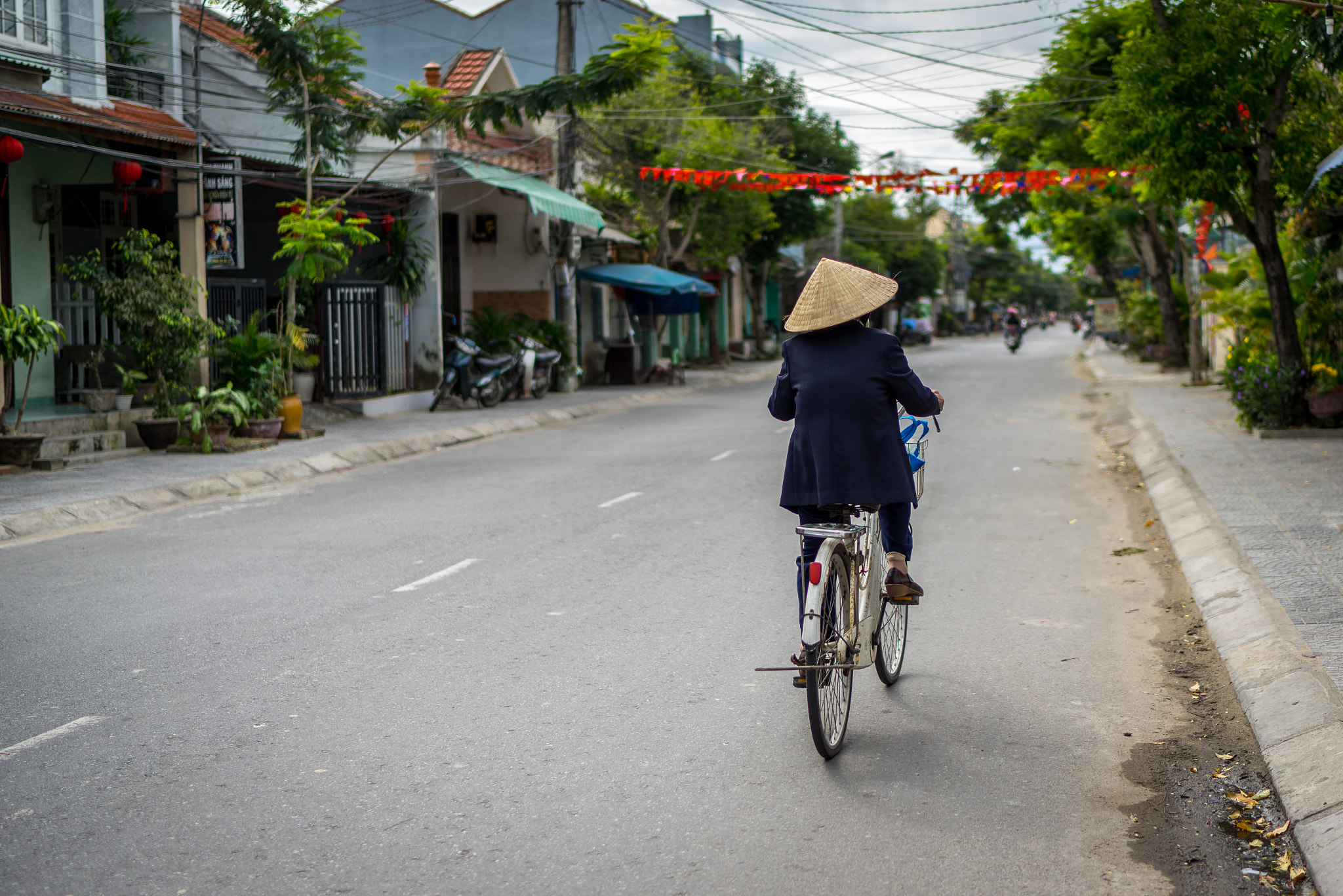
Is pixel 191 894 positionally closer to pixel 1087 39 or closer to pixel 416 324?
pixel 416 324

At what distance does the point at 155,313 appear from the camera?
14.6 m

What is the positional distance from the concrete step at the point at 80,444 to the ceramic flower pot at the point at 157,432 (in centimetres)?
23

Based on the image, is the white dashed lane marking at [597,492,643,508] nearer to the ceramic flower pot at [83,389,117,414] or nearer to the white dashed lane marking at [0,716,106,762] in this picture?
the white dashed lane marking at [0,716,106,762]

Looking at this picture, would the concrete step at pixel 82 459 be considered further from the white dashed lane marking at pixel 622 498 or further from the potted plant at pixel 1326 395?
the potted plant at pixel 1326 395

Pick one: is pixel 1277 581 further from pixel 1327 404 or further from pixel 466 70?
pixel 466 70

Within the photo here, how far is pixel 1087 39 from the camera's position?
71.0 ft

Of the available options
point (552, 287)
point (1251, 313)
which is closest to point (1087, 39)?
point (1251, 313)

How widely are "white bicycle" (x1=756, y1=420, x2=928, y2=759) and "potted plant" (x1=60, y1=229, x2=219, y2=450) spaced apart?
1160cm

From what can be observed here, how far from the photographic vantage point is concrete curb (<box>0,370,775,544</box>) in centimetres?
1029

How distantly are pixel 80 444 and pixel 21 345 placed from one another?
2034 millimetres

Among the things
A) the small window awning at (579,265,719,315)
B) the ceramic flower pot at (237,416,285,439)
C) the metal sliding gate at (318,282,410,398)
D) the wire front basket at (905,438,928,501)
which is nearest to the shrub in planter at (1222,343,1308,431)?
the wire front basket at (905,438,928,501)

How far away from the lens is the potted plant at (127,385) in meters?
14.8

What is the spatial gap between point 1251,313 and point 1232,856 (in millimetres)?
14772

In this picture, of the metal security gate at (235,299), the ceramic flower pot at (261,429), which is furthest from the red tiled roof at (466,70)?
the ceramic flower pot at (261,429)
